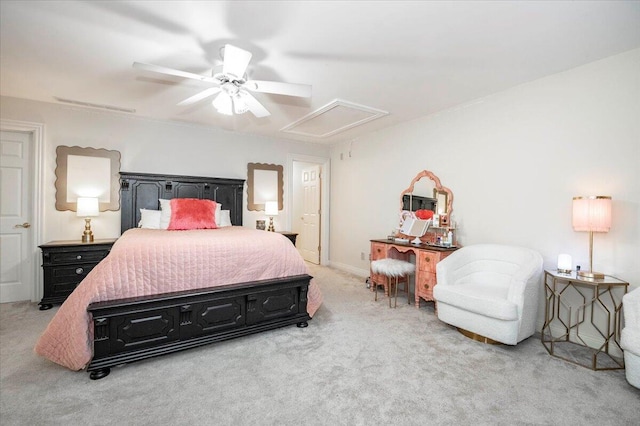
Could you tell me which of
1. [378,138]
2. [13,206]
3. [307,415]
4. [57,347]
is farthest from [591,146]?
[13,206]

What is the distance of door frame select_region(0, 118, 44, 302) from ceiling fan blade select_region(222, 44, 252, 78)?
3195 millimetres

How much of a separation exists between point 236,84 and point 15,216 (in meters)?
3.62

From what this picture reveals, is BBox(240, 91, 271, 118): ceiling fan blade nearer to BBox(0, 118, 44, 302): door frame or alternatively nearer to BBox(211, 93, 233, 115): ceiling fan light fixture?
BBox(211, 93, 233, 115): ceiling fan light fixture

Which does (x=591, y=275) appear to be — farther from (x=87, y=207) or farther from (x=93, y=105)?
(x=93, y=105)

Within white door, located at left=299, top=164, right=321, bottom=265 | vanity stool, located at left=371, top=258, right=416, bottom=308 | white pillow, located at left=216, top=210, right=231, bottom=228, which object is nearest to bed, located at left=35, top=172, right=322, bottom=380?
vanity stool, located at left=371, top=258, right=416, bottom=308

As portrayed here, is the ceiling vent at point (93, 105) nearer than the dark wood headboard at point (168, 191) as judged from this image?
Yes

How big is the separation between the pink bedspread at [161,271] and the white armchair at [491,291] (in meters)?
1.37

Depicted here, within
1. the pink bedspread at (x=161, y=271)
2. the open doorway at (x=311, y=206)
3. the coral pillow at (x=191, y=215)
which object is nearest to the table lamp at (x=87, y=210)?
the coral pillow at (x=191, y=215)

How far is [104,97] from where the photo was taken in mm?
3623

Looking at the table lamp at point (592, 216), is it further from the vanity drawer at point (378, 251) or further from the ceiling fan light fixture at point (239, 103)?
the ceiling fan light fixture at point (239, 103)

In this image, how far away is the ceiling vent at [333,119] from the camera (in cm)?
391

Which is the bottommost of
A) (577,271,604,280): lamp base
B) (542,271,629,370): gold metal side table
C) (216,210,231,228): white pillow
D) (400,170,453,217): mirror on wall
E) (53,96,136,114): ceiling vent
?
(542,271,629,370): gold metal side table

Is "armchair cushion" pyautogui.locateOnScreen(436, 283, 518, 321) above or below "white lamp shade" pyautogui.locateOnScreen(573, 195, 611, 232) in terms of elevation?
below

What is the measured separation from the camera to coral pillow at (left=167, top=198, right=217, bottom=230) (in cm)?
389
